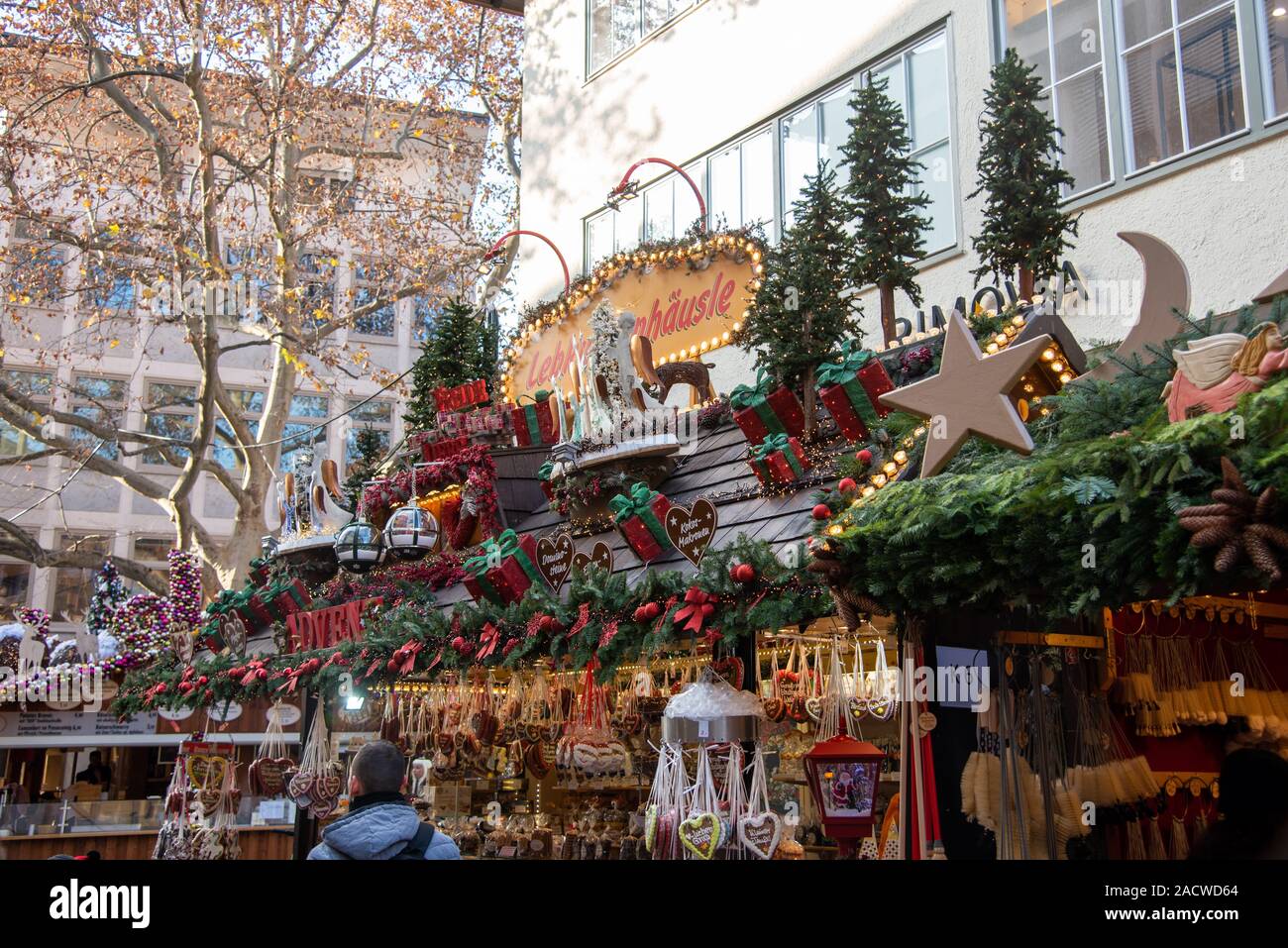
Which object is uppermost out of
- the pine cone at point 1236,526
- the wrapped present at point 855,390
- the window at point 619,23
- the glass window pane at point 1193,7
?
the window at point 619,23

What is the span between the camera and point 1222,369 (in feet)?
16.5

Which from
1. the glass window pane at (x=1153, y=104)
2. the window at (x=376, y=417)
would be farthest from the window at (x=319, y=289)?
the glass window pane at (x=1153, y=104)

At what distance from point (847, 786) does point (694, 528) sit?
6.03 feet

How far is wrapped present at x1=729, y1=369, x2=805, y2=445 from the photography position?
8.89 m

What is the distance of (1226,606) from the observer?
328 inches

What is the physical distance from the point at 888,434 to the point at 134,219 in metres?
17.4

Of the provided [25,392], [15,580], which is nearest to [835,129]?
[25,392]

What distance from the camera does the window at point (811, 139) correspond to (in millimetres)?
12133

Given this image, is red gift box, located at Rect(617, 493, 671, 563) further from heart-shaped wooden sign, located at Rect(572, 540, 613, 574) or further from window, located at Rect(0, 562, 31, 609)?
window, located at Rect(0, 562, 31, 609)

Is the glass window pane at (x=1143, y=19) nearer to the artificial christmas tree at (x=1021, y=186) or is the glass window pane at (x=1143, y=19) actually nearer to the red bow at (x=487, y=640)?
the artificial christmas tree at (x=1021, y=186)

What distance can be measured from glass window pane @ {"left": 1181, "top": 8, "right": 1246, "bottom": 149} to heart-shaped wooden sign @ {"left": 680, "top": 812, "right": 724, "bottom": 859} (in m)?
5.84

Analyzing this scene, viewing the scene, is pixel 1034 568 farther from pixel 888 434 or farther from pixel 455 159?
pixel 455 159

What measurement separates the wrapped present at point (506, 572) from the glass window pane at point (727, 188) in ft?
17.7
